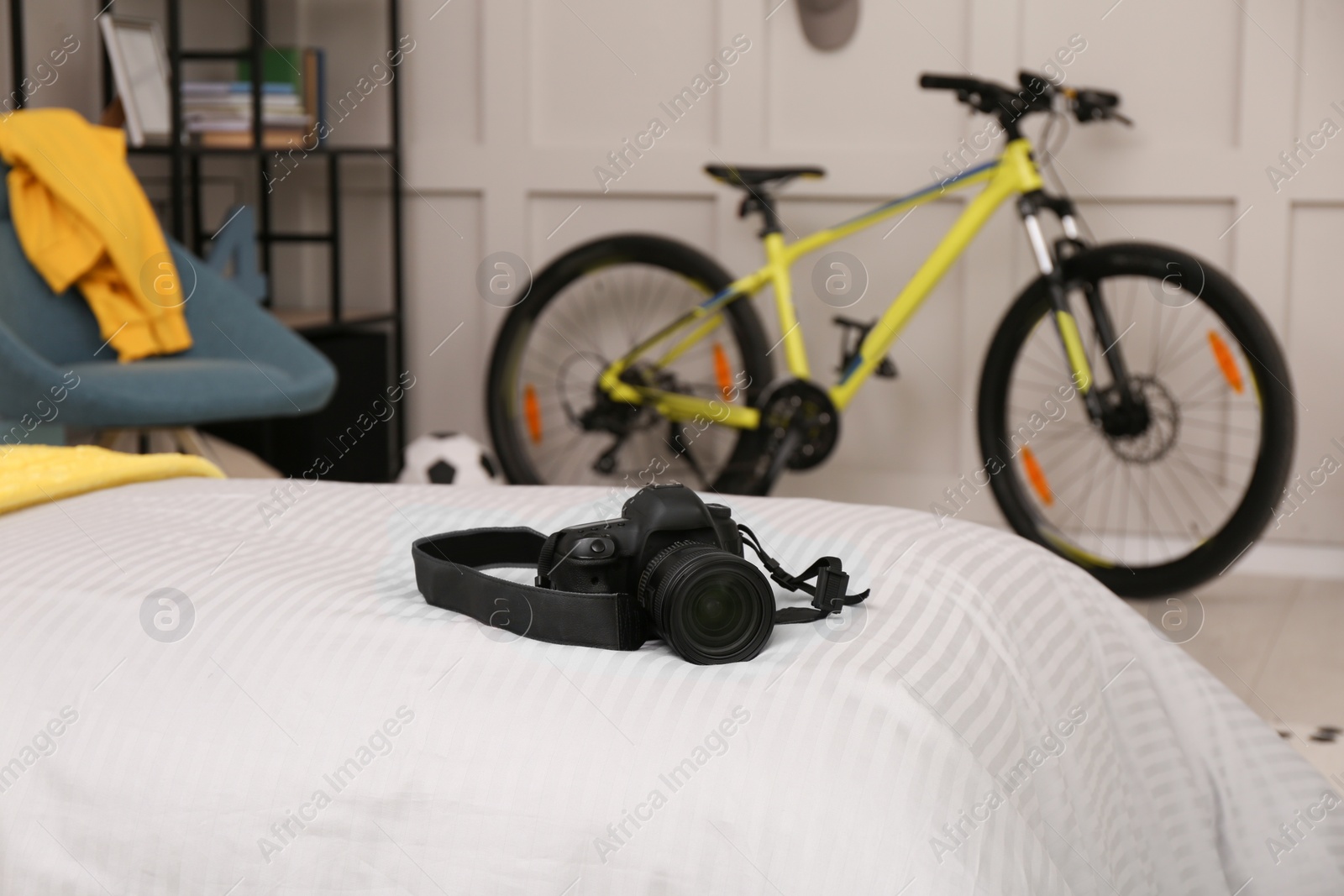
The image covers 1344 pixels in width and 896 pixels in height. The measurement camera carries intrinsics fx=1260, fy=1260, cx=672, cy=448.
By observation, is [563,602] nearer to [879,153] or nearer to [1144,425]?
[1144,425]

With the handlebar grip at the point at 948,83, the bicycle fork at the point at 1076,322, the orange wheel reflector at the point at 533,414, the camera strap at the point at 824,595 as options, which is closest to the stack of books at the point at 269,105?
the orange wheel reflector at the point at 533,414

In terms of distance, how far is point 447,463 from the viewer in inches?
101

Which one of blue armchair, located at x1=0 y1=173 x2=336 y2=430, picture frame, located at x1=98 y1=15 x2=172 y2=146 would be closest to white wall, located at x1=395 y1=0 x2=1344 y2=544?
picture frame, located at x1=98 y1=15 x2=172 y2=146

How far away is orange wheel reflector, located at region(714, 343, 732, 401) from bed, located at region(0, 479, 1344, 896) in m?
2.03

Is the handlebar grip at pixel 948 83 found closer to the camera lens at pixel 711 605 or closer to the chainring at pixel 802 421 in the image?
the chainring at pixel 802 421

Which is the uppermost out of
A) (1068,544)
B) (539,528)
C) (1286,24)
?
(1286,24)

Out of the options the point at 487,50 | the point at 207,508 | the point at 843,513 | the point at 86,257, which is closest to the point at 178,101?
the point at 86,257

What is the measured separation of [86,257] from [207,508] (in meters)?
1.57

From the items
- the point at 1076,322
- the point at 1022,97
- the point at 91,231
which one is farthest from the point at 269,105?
the point at 1076,322

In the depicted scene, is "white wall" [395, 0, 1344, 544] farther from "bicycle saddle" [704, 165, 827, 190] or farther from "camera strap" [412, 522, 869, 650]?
"camera strap" [412, 522, 869, 650]

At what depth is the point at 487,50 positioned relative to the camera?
10.3ft

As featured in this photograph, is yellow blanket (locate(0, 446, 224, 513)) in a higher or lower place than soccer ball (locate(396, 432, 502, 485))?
higher

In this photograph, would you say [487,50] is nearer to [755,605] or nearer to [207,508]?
[207,508]

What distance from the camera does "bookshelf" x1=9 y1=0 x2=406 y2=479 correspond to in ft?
8.73
